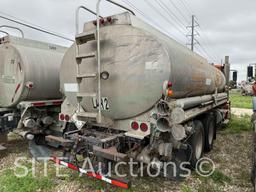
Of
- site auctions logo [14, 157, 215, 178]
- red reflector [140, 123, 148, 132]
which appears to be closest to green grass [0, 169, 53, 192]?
site auctions logo [14, 157, 215, 178]

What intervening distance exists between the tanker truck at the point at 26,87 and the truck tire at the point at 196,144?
3.70 m

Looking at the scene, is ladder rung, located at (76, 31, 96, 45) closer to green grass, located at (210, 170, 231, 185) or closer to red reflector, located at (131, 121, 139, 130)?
red reflector, located at (131, 121, 139, 130)

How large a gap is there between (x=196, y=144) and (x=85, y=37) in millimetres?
3258

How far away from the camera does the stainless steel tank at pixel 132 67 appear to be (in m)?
3.05

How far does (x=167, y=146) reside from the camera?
2963mm

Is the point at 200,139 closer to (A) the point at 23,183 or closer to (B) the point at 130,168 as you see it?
(B) the point at 130,168

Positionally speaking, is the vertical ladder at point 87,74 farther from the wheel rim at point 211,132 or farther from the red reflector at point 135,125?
the wheel rim at point 211,132

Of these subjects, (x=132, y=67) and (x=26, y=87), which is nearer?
(x=132, y=67)

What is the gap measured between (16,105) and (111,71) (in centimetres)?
329

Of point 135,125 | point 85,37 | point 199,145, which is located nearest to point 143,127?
point 135,125

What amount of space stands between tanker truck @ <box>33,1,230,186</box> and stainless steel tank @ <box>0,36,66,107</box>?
1.78 meters

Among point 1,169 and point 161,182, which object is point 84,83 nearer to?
point 161,182

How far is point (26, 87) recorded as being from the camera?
16.3ft

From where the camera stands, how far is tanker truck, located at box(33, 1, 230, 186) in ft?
9.81
